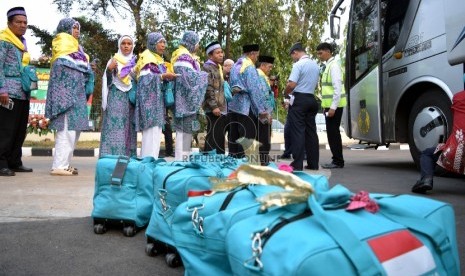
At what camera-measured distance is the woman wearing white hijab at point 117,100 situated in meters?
4.99

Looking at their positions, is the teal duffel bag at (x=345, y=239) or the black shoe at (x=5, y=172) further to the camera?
the black shoe at (x=5, y=172)

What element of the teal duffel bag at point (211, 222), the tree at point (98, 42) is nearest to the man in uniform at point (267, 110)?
the teal duffel bag at point (211, 222)

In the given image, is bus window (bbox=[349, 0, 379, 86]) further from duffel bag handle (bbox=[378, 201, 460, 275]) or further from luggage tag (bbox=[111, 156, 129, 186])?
duffel bag handle (bbox=[378, 201, 460, 275])

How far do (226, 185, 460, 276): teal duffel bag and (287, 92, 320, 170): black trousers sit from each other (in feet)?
13.2

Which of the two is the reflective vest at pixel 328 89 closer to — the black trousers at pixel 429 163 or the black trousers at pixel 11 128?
the black trousers at pixel 429 163

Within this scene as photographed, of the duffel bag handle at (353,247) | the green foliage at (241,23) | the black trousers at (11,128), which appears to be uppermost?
the green foliage at (241,23)

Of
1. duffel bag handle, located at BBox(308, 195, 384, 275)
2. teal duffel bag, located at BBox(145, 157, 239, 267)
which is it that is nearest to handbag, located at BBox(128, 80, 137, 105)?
teal duffel bag, located at BBox(145, 157, 239, 267)

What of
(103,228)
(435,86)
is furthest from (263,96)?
(103,228)

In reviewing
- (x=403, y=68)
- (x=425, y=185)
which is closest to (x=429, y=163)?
(x=425, y=185)

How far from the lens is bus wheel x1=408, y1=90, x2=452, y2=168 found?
16.5ft

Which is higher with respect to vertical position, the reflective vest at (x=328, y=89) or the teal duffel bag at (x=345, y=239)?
the reflective vest at (x=328, y=89)

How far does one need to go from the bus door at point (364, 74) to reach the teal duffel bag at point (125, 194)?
3855 mm

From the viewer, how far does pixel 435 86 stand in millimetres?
5273

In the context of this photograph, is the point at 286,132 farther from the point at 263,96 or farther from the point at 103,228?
the point at 103,228
